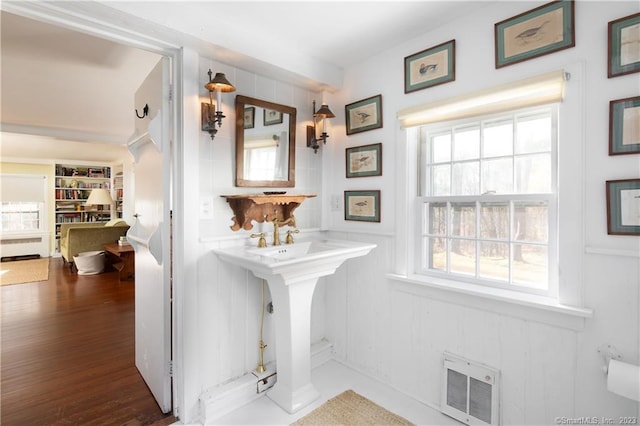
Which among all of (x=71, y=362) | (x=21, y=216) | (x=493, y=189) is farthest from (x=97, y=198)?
(x=493, y=189)

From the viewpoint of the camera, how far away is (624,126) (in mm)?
1368

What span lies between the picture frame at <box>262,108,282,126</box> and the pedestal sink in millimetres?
902

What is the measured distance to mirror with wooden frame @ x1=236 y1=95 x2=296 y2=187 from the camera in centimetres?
214

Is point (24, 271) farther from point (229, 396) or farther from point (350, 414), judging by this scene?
point (350, 414)

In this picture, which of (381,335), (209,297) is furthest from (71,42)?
(381,335)

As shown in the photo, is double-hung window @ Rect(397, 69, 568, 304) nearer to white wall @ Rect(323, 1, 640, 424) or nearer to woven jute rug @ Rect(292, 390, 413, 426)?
white wall @ Rect(323, 1, 640, 424)

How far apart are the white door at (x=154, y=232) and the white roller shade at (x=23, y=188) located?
712cm

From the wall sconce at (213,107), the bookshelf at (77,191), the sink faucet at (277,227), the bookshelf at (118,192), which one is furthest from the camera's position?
the bookshelf at (118,192)

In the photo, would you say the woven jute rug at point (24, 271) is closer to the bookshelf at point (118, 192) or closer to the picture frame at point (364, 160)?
the bookshelf at point (118, 192)

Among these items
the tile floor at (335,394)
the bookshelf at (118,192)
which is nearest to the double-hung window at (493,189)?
the tile floor at (335,394)

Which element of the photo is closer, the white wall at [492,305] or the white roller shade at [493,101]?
the white wall at [492,305]

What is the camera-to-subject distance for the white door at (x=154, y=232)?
193 cm

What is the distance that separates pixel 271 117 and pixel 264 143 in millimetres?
205

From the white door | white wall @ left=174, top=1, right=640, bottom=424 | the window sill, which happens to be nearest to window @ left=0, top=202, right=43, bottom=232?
the white door
